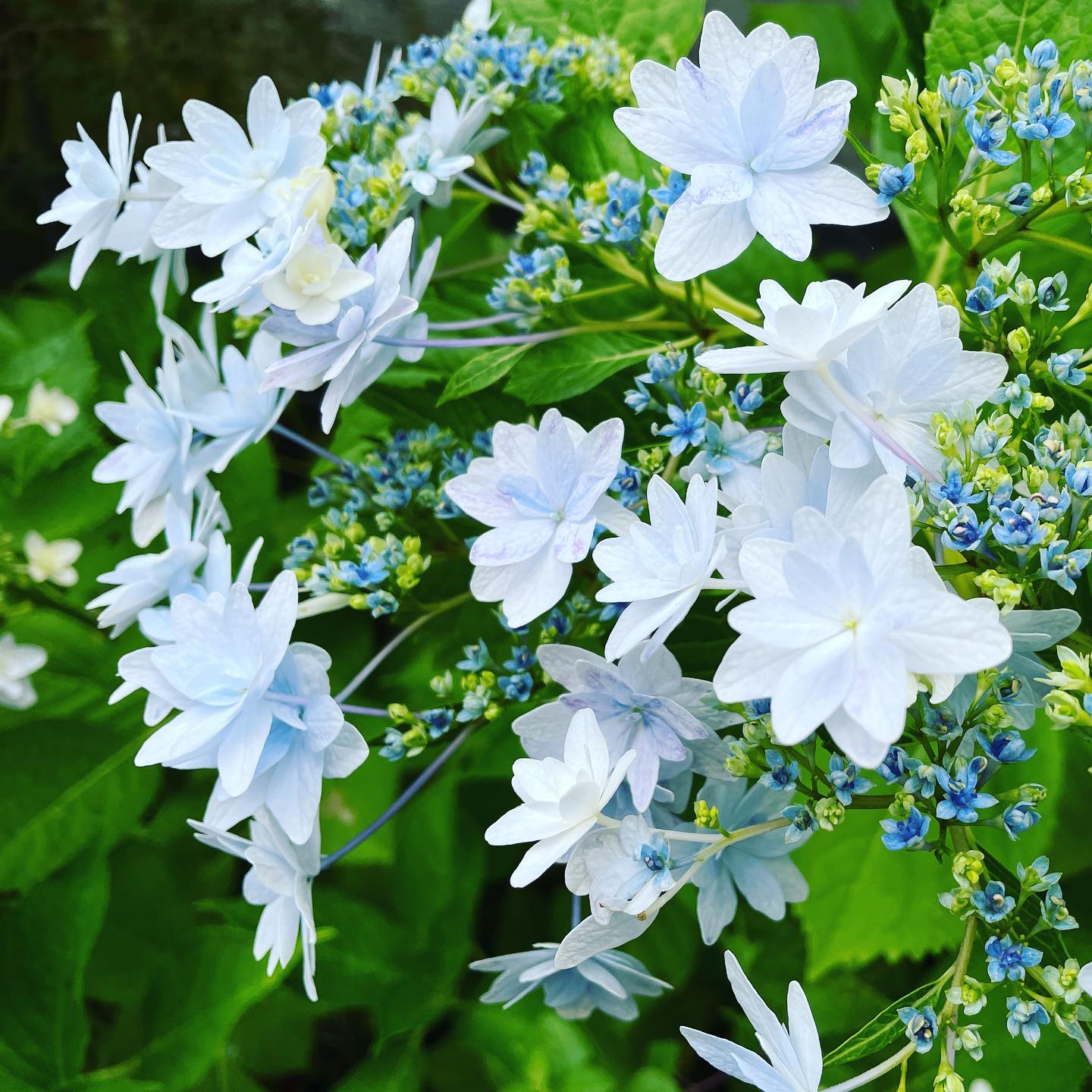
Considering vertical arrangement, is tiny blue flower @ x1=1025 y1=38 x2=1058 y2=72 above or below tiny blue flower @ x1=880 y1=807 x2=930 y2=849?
above

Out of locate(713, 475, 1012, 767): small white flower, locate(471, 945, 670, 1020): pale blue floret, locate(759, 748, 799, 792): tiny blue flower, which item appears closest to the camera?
locate(713, 475, 1012, 767): small white flower

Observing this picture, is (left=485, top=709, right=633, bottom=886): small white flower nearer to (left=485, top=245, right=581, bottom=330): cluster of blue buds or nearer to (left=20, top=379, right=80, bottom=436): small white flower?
(left=485, top=245, right=581, bottom=330): cluster of blue buds

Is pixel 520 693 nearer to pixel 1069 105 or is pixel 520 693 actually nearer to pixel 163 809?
pixel 1069 105

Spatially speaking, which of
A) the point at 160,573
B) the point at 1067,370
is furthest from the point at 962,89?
the point at 160,573

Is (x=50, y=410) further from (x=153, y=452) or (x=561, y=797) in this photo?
(x=561, y=797)

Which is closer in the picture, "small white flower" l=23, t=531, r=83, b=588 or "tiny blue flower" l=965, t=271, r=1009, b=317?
"tiny blue flower" l=965, t=271, r=1009, b=317

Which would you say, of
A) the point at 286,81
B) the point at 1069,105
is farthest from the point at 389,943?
the point at 286,81

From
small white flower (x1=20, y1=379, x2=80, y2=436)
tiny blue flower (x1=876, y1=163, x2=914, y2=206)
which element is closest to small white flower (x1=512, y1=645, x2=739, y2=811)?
tiny blue flower (x1=876, y1=163, x2=914, y2=206)

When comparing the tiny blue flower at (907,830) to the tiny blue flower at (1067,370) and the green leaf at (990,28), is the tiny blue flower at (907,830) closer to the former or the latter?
Answer: the tiny blue flower at (1067,370)
